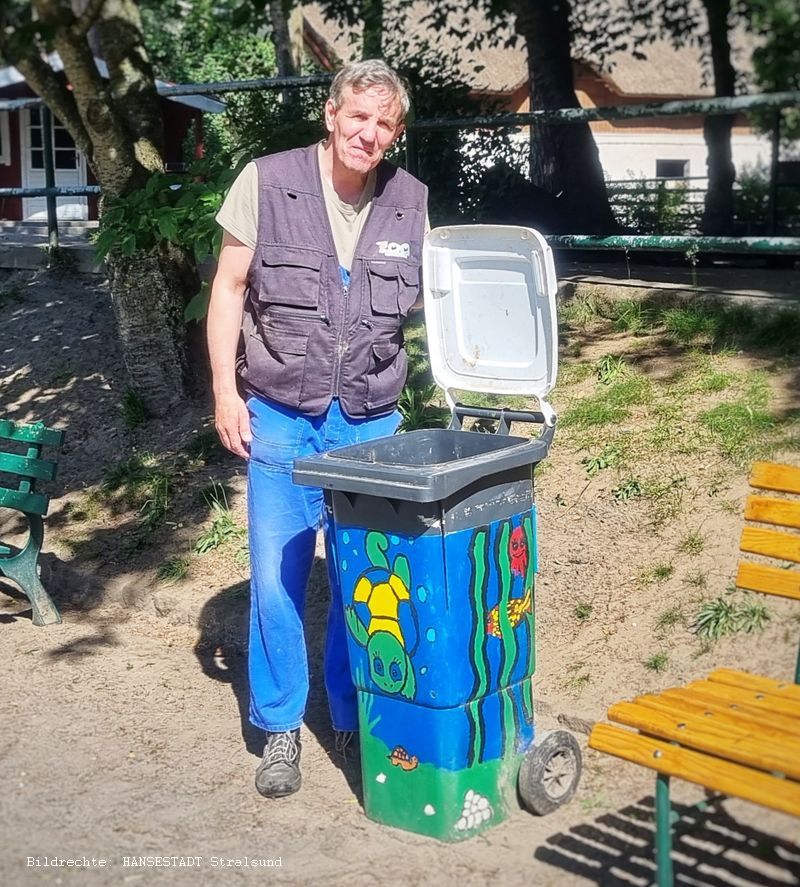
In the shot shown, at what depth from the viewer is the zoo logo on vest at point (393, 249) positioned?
4168mm

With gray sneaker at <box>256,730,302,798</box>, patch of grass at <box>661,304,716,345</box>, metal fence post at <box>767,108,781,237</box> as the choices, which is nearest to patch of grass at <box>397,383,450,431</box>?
patch of grass at <box>661,304,716,345</box>

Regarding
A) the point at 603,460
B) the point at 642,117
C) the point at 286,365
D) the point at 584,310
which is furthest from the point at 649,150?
the point at 286,365

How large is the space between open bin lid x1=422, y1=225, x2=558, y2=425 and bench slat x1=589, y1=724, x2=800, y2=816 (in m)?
1.09

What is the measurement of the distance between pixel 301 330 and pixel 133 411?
A: 12.5 feet

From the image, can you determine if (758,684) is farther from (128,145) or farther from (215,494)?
(128,145)

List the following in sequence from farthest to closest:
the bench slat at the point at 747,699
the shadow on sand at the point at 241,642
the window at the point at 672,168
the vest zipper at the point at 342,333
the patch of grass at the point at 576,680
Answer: the window at the point at 672,168
the shadow on sand at the point at 241,642
the patch of grass at the point at 576,680
the vest zipper at the point at 342,333
the bench slat at the point at 747,699

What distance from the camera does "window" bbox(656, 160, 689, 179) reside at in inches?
1444

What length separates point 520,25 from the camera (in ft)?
40.8

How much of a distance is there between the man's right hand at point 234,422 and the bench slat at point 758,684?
1.60 metres

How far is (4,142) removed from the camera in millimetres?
23031

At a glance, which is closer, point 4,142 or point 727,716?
point 727,716

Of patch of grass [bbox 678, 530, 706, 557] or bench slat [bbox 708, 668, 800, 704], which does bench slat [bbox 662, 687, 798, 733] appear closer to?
bench slat [bbox 708, 668, 800, 704]

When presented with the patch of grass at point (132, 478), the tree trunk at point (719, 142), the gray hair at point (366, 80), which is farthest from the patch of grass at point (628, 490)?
the tree trunk at point (719, 142)

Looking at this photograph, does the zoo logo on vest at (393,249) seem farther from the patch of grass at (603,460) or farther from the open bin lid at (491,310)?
the patch of grass at (603,460)
